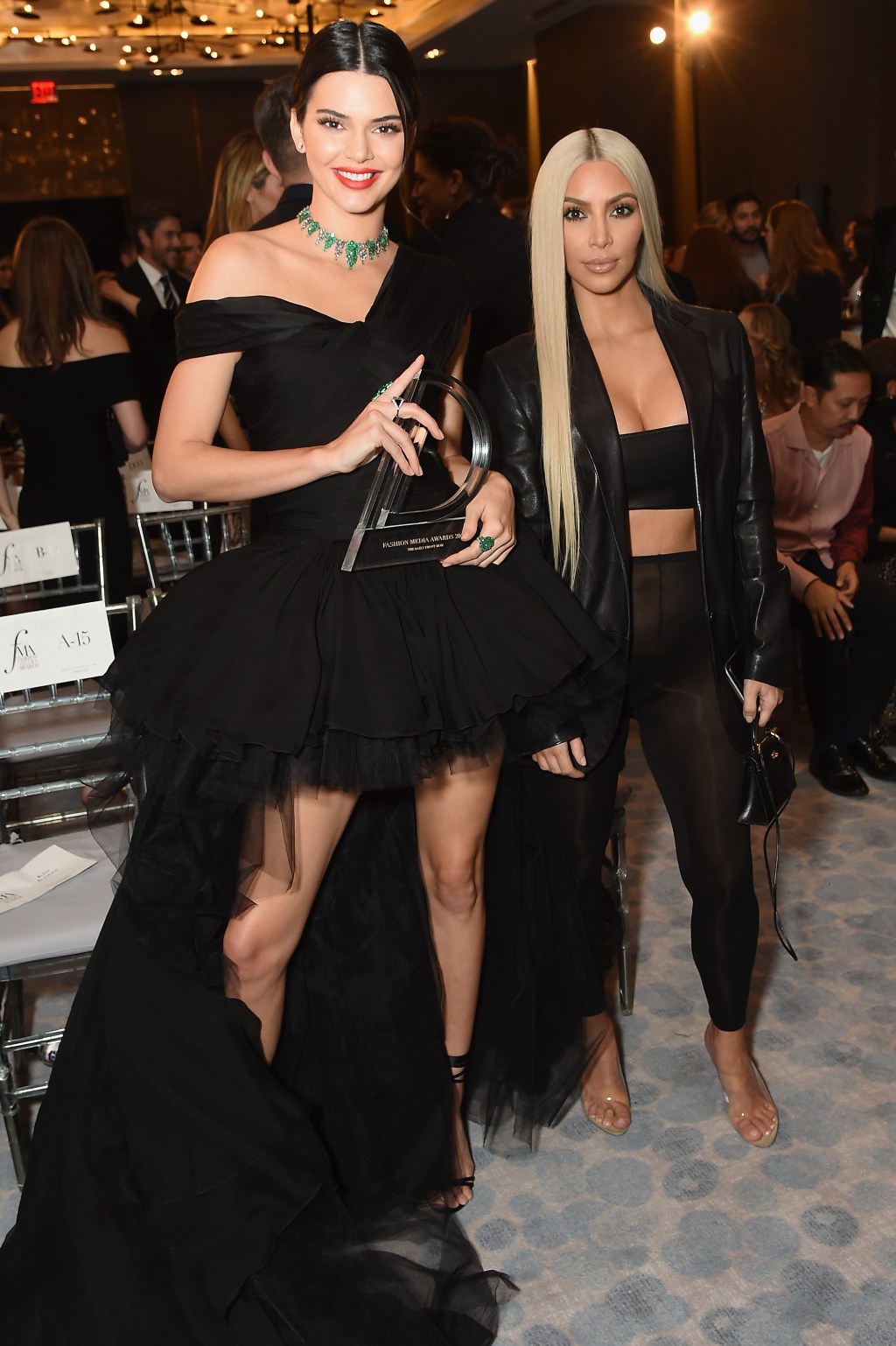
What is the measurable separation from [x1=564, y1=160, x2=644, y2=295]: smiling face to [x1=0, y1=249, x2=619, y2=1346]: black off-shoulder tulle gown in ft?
0.75

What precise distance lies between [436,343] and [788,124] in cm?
875

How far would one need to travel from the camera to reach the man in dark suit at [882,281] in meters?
4.91

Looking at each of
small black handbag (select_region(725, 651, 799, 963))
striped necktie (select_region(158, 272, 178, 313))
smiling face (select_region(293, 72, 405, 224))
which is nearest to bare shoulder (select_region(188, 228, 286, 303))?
smiling face (select_region(293, 72, 405, 224))

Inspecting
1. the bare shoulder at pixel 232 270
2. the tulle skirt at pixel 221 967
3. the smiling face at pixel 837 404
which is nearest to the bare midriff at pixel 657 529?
the tulle skirt at pixel 221 967

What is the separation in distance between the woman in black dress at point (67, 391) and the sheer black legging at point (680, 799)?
2013 mm

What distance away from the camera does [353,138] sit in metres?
1.61

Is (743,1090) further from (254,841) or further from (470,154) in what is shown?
(470,154)

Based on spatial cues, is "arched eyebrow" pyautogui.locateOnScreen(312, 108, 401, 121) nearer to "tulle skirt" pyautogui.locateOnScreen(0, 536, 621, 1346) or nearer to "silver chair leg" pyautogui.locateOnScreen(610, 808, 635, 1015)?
"tulle skirt" pyautogui.locateOnScreen(0, 536, 621, 1346)

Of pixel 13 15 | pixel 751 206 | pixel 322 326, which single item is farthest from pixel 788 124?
pixel 322 326

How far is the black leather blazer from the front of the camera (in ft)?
6.30

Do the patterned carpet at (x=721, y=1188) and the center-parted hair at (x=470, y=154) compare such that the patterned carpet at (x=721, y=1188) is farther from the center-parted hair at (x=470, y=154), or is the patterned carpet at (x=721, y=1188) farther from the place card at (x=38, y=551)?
the center-parted hair at (x=470, y=154)

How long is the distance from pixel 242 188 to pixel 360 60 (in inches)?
66.1

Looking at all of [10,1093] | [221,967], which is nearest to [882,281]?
[221,967]

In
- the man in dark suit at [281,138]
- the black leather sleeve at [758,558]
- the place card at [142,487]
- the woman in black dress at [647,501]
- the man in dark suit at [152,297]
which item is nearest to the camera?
the woman in black dress at [647,501]
